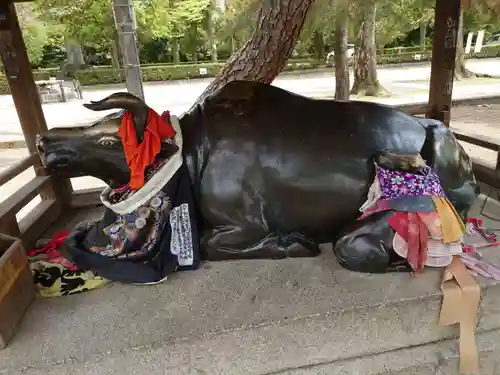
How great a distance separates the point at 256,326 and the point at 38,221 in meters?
1.66

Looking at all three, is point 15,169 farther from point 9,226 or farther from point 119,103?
point 119,103

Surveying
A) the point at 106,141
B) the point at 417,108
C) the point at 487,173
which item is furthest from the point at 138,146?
the point at 417,108

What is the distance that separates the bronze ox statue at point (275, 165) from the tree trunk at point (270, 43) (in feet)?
4.71

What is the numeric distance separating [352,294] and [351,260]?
6.9 inches

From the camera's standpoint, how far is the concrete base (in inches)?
64.9

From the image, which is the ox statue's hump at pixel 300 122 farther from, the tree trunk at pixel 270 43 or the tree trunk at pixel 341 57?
the tree trunk at pixel 341 57

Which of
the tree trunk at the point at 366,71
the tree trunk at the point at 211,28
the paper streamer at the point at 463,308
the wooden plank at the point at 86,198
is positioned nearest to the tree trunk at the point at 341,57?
the tree trunk at the point at 366,71

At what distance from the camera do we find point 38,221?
2.74 metres

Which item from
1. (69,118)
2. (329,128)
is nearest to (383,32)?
(69,118)

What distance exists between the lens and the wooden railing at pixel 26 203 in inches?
96.5

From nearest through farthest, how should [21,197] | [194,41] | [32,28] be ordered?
[21,197], [32,28], [194,41]

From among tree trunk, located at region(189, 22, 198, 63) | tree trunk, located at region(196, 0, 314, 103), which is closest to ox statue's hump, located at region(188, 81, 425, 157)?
tree trunk, located at region(196, 0, 314, 103)

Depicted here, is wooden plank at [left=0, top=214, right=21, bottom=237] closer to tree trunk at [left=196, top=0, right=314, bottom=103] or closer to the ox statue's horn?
the ox statue's horn

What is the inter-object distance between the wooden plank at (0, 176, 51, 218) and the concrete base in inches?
30.5
